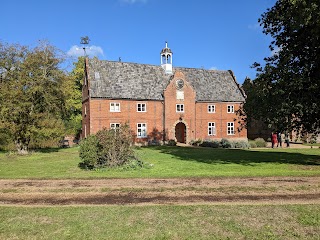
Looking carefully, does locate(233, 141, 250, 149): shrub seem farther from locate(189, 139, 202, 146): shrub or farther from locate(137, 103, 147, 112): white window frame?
locate(137, 103, 147, 112): white window frame

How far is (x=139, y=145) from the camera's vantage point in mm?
38719

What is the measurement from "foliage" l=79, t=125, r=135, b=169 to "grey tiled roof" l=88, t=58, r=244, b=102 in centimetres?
1986

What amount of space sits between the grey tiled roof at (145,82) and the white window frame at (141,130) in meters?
3.56

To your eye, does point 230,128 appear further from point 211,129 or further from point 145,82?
point 145,82

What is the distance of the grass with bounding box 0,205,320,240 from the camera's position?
6953 millimetres

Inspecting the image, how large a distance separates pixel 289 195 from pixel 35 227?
8.19 metres

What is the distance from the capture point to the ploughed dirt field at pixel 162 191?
9.88m

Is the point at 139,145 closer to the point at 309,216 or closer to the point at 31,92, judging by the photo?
the point at 31,92

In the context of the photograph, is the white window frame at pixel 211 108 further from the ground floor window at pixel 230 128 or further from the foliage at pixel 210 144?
the foliage at pixel 210 144

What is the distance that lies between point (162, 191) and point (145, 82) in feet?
102

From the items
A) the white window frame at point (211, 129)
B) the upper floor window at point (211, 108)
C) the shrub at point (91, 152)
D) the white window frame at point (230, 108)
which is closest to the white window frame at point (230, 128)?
the white window frame at point (230, 108)

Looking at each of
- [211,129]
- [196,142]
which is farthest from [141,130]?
[211,129]

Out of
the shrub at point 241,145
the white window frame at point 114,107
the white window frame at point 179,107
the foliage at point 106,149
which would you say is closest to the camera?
the foliage at point 106,149

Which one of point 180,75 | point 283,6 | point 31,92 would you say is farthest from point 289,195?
point 180,75
